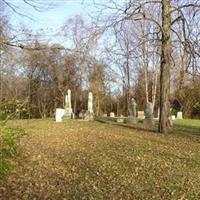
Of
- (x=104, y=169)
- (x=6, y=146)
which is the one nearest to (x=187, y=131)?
(x=104, y=169)

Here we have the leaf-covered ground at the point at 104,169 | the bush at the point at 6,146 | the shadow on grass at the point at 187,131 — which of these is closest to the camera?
the leaf-covered ground at the point at 104,169

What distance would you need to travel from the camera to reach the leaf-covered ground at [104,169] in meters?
9.28

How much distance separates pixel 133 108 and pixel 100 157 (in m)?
19.7

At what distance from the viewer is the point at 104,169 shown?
11594 millimetres

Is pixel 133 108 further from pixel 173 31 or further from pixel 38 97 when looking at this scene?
pixel 38 97

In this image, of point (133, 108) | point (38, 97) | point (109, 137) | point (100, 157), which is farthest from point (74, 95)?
point (100, 157)

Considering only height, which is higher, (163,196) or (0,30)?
(0,30)

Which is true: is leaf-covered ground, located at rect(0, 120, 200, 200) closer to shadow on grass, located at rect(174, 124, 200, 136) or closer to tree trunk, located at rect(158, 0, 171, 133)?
tree trunk, located at rect(158, 0, 171, 133)

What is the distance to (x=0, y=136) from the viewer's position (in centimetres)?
1144

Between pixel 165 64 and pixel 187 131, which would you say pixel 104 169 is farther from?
pixel 187 131

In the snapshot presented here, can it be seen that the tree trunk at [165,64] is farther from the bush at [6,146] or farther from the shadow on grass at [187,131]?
the bush at [6,146]

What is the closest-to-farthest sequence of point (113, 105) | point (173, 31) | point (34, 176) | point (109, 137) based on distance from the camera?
point (34, 176) → point (109, 137) → point (173, 31) → point (113, 105)

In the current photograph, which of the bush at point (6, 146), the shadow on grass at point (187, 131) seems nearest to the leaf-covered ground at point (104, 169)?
the bush at point (6, 146)

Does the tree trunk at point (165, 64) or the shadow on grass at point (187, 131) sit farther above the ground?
the tree trunk at point (165, 64)
